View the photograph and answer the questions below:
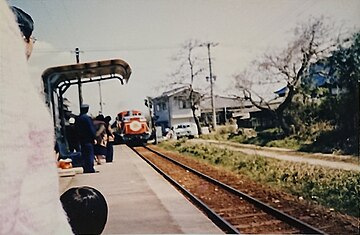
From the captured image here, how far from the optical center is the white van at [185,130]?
1569mm

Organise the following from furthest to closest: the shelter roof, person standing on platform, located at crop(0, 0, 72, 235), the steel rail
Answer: the steel rail, the shelter roof, person standing on platform, located at crop(0, 0, 72, 235)

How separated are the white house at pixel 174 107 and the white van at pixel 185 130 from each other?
0.02m

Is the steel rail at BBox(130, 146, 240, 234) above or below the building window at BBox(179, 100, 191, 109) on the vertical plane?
below

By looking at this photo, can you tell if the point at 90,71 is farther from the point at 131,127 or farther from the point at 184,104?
the point at 184,104

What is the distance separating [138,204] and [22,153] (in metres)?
1.24

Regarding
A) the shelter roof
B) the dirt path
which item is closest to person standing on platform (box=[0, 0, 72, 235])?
the shelter roof

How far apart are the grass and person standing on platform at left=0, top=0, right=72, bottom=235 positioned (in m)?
1.29

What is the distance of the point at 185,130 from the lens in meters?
1.58

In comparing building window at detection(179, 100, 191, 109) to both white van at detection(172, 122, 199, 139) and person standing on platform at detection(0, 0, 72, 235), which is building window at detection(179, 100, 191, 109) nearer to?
white van at detection(172, 122, 199, 139)

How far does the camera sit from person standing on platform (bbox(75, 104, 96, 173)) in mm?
1420

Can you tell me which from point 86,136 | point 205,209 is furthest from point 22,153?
point 205,209

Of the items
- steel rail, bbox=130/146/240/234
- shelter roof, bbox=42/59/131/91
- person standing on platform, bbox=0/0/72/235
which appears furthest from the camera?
steel rail, bbox=130/146/240/234

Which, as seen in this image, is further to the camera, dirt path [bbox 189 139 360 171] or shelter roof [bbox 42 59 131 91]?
dirt path [bbox 189 139 360 171]

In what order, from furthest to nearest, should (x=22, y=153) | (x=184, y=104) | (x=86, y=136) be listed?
(x=184, y=104), (x=86, y=136), (x=22, y=153)
